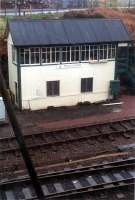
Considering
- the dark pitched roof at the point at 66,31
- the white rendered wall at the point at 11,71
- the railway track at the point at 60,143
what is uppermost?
the dark pitched roof at the point at 66,31

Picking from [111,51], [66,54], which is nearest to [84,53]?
[66,54]

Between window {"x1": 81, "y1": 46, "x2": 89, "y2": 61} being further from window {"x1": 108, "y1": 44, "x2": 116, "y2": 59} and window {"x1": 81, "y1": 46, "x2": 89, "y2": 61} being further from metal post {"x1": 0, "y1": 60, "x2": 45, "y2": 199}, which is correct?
metal post {"x1": 0, "y1": 60, "x2": 45, "y2": 199}

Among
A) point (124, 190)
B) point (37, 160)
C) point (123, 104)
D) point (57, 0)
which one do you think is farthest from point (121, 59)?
point (57, 0)

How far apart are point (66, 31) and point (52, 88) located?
3.12m

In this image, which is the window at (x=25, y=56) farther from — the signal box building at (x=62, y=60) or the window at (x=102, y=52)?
the window at (x=102, y=52)

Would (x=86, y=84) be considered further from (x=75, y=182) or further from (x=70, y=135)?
(x=75, y=182)

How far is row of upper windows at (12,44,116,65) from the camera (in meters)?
19.4

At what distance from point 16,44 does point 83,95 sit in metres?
4.65

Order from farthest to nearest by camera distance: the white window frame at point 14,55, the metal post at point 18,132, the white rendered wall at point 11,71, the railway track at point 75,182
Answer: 1. the white rendered wall at point 11,71
2. the white window frame at point 14,55
3. the railway track at point 75,182
4. the metal post at point 18,132

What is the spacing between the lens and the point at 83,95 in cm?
2080

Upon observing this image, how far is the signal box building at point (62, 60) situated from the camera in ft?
63.7

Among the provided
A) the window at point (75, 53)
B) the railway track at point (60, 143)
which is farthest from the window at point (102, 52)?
the railway track at point (60, 143)

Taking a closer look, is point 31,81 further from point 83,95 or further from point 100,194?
point 100,194

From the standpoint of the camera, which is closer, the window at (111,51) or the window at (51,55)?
the window at (51,55)
